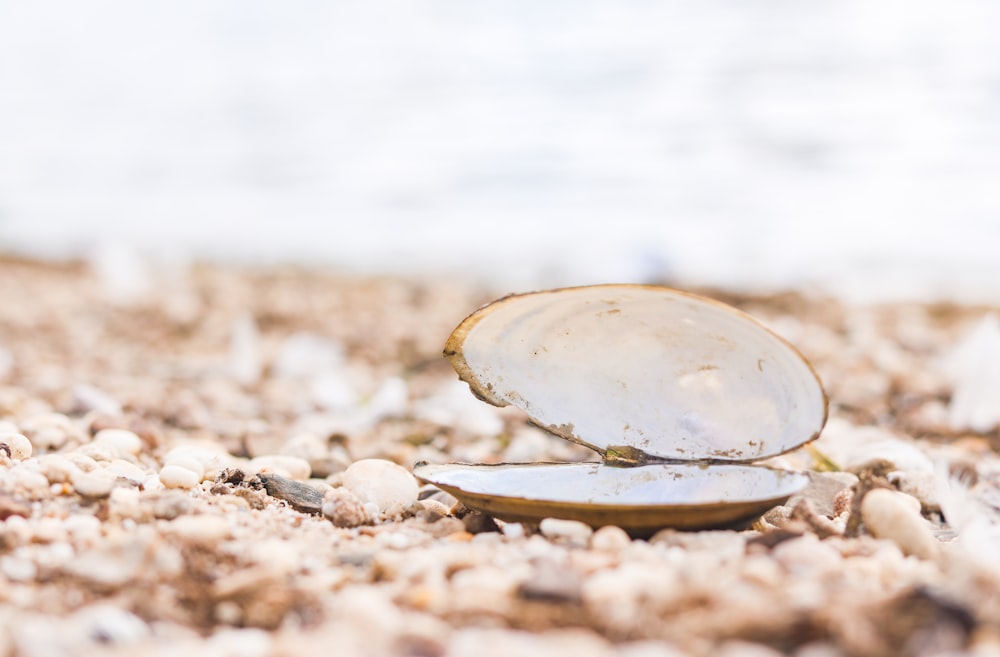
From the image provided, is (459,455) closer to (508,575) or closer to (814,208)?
(508,575)

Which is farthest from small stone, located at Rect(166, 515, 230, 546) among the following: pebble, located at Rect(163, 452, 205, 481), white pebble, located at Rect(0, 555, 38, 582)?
pebble, located at Rect(163, 452, 205, 481)

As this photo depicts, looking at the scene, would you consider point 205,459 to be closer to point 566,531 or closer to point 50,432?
point 50,432

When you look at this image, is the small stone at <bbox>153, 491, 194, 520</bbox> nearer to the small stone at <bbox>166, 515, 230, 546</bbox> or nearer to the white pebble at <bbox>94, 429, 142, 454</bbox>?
the small stone at <bbox>166, 515, 230, 546</bbox>

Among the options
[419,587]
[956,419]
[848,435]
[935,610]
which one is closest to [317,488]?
[419,587]

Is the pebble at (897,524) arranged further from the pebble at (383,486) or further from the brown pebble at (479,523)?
the pebble at (383,486)

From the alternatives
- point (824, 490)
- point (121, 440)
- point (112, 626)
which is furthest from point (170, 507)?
point (824, 490)

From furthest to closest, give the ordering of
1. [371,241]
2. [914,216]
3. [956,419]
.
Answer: [371,241]
[914,216]
[956,419]
